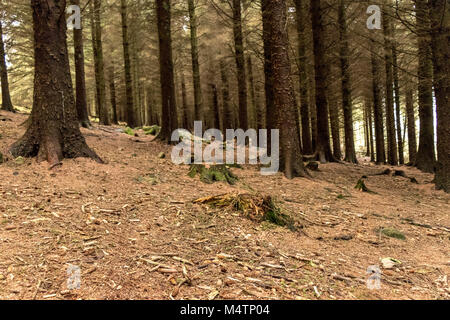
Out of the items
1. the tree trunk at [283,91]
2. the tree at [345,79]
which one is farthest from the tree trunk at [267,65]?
the tree at [345,79]

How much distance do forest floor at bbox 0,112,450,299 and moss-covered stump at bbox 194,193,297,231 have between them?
0.47 feet

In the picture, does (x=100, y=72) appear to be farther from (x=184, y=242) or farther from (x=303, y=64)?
(x=184, y=242)

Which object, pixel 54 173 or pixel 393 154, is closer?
pixel 54 173

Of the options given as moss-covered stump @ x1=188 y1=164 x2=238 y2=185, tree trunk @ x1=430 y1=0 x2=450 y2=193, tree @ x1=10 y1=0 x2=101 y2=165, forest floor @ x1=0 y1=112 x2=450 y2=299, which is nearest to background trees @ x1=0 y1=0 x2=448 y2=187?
tree trunk @ x1=430 y1=0 x2=450 y2=193

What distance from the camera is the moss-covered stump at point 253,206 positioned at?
417cm

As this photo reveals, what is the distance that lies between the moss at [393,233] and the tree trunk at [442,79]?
14.8ft

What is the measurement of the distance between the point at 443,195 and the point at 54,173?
888cm

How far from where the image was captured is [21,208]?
354cm

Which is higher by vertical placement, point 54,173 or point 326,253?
point 54,173
